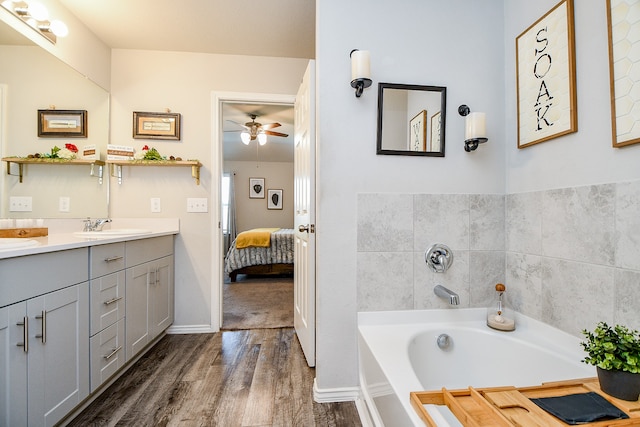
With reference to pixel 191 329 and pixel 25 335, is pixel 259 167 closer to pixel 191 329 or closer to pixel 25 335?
pixel 191 329

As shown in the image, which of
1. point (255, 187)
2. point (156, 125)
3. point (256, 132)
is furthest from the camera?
point (255, 187)

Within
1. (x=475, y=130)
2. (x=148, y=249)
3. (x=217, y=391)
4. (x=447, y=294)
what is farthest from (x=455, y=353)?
(x=148, y=249)

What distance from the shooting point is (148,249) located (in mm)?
2059

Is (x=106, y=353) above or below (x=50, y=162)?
below

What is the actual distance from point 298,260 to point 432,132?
136cm

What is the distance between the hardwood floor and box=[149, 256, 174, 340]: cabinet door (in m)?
0.18

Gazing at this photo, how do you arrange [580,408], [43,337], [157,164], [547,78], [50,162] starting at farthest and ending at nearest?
1. [157,164]
2. [50,162]
3. [547,78]
4. [43,337]
5. [580,408]

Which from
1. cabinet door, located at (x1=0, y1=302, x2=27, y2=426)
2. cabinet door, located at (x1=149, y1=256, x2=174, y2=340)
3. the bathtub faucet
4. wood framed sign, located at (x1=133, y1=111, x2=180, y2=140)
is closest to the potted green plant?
the bathtub faucet

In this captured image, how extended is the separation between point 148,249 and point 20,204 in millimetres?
732

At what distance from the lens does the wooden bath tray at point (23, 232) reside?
1.54m

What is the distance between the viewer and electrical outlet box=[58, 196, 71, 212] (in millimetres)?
2068

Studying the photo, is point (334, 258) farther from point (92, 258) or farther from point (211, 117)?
point (211, 117)

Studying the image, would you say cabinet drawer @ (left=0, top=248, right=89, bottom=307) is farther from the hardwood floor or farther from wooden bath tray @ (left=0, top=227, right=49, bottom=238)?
the hardwood floor

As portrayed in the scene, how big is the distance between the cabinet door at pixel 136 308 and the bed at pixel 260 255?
247 centimetres
